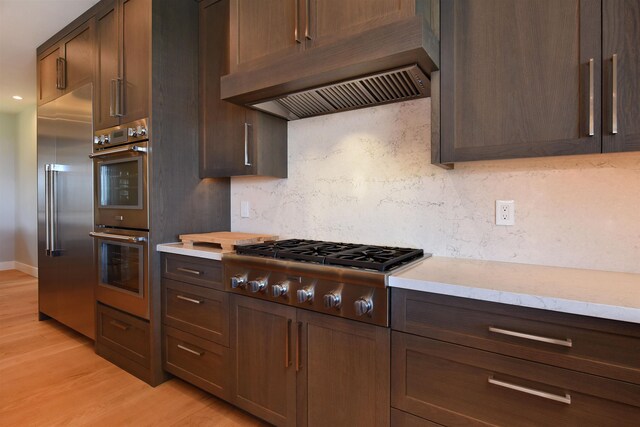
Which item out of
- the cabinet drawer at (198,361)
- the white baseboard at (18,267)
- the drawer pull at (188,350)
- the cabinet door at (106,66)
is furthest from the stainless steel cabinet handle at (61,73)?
the white baseboard at (18,267)

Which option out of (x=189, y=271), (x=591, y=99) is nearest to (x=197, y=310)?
(x=189, y=271)

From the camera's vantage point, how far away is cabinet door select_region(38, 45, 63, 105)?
10.0 ft

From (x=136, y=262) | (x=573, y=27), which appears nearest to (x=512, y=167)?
(x=573, y=27)

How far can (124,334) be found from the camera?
2.38 meters

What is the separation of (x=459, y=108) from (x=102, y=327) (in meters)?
2.84

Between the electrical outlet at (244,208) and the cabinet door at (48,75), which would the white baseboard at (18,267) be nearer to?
the cabinet door at (48,75)

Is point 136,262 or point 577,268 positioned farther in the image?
point 136,262

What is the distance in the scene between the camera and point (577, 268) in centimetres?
145

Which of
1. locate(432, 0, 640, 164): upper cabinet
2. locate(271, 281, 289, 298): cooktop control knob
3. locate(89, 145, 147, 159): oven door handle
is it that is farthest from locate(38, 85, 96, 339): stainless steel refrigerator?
locate(432, 0, 640, 164): upper cabinet

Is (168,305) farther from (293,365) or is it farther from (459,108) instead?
(459,108)

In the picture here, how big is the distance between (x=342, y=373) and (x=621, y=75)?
1.45 m

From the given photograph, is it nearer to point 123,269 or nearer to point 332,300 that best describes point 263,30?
point 332,300

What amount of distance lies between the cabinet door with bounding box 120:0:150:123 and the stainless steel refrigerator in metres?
0.56

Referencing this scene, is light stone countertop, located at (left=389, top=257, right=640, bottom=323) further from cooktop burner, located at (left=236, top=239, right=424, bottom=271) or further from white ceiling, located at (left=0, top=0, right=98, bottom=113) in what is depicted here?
white ceiling, located at (left=0, top=0, right=98, bottom=113)
